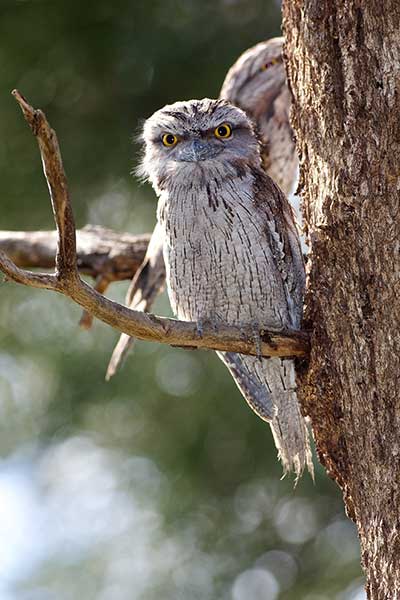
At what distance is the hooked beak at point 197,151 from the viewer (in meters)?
2.80

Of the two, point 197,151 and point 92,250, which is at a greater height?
point 197,151

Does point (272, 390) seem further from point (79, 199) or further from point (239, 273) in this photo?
point (79, 199)

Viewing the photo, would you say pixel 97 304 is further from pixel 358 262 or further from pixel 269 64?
pixel 269 64

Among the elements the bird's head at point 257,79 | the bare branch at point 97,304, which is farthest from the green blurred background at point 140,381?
the bare branch at point 97,304

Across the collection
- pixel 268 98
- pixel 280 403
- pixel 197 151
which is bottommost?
pixel 280 403

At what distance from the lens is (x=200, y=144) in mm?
2838

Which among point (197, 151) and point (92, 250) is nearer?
point (197, 151)

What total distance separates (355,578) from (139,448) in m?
1.13

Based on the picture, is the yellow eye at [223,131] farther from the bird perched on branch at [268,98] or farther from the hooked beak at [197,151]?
the bird perched on branch at [268,98]

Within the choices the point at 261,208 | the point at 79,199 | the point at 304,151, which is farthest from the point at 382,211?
the point at 79,199

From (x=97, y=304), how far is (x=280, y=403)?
3.57 feet

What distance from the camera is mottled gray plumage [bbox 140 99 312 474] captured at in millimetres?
2713

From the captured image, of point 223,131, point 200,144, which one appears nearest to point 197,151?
point 200,144

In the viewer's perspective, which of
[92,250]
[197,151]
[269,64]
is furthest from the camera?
[269,64]
